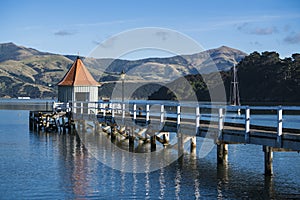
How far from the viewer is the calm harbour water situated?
18469 millimetres

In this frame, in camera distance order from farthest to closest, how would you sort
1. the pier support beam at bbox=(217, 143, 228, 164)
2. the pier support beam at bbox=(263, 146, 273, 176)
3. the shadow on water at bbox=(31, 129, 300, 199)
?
the pier support beam at bbox=(217, 143, 228, 164) < the pier support beam at bbox=(263, 146, 273, 176) < the shadow on water at bbox=(31, 129, 300, 199)

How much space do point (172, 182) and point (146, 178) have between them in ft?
4.18

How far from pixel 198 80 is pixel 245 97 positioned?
788 inches

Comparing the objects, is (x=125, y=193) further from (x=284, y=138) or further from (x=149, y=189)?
(x=284, y=138)

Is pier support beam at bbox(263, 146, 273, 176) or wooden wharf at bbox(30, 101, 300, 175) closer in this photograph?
wooden wharf at bbox(30, 101, 300, 175)

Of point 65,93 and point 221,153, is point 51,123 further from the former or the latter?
point 221,153

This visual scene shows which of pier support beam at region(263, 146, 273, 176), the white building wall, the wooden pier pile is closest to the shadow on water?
pier support beam at region(263, 146, 273, 176)

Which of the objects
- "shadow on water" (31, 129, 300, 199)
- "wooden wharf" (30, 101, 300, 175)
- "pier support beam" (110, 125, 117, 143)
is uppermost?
"wooden wharf" (30, 101, 300, 175)

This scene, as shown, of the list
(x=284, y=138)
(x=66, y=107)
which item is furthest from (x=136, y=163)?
(x=66, y=107)

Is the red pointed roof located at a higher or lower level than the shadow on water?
higher

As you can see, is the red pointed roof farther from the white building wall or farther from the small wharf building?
the white building wall

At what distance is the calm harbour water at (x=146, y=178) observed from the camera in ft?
60.6

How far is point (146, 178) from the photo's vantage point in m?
21.4

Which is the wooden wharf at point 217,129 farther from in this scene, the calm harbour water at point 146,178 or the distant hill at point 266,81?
the distant hill at point 266,81
